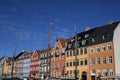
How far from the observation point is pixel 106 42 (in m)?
61.1

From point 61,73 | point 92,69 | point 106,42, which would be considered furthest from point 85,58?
point 61,73

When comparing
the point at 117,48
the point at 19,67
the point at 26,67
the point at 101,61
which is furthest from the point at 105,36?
the point at 19,67

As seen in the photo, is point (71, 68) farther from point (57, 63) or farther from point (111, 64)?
point (111, 64)

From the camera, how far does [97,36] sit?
65188mm

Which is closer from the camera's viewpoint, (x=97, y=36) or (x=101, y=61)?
(x=101, y=61)

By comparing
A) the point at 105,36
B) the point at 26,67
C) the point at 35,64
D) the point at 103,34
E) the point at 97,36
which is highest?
the point at 103,34

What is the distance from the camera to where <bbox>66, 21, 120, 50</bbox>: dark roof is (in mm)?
61719

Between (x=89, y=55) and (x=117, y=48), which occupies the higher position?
(x=117, y=48)

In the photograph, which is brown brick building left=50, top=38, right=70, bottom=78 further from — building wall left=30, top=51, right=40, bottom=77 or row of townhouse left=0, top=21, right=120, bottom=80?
building wall left=30, top=51, right=40, bottom=77

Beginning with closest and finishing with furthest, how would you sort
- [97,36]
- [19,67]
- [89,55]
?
[97,36] → [89,55] → [19,67]

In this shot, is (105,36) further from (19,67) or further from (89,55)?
(19,67)

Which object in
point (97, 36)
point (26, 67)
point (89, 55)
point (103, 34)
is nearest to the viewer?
point (103, 34)

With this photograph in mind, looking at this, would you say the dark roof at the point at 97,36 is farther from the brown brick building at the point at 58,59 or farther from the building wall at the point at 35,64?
the building wall at the point at 35,64

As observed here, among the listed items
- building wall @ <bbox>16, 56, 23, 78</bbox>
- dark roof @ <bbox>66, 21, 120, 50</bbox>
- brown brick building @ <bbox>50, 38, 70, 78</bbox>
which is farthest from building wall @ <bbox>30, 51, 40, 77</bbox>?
dark roof @ <bbox>66, 21, 120, 50</bbox>
